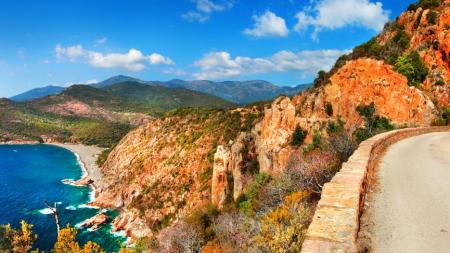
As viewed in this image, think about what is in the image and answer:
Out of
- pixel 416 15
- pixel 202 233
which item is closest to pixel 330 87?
pixel 416 15

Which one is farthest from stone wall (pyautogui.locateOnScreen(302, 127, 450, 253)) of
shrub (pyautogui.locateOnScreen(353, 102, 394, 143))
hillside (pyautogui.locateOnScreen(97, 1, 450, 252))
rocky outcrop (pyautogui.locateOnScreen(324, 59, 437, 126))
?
rocky outcrop (pyautogui.locateOnScreen(324, 59, 437, 126))

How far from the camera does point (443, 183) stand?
10.7m

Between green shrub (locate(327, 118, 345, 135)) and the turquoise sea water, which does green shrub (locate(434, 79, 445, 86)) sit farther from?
the turquoise sea water

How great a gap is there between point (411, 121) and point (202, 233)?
1121 inches

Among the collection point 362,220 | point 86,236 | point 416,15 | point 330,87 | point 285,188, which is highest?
point 416,15

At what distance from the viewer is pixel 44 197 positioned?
11344 cm

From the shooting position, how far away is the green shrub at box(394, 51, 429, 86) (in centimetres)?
4366

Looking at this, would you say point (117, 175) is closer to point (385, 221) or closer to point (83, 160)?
point (83, 160)

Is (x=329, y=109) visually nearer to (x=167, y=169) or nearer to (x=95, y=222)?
(x=167, y=169)

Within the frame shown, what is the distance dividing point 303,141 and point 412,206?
124ft

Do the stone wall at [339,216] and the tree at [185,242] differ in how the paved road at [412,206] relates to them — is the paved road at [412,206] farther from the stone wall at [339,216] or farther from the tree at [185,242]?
the tree at [185,242]

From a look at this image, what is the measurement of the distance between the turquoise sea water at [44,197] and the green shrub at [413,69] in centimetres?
6361

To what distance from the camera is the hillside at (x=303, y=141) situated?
1897 centimetres

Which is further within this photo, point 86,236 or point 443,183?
point 86,236
